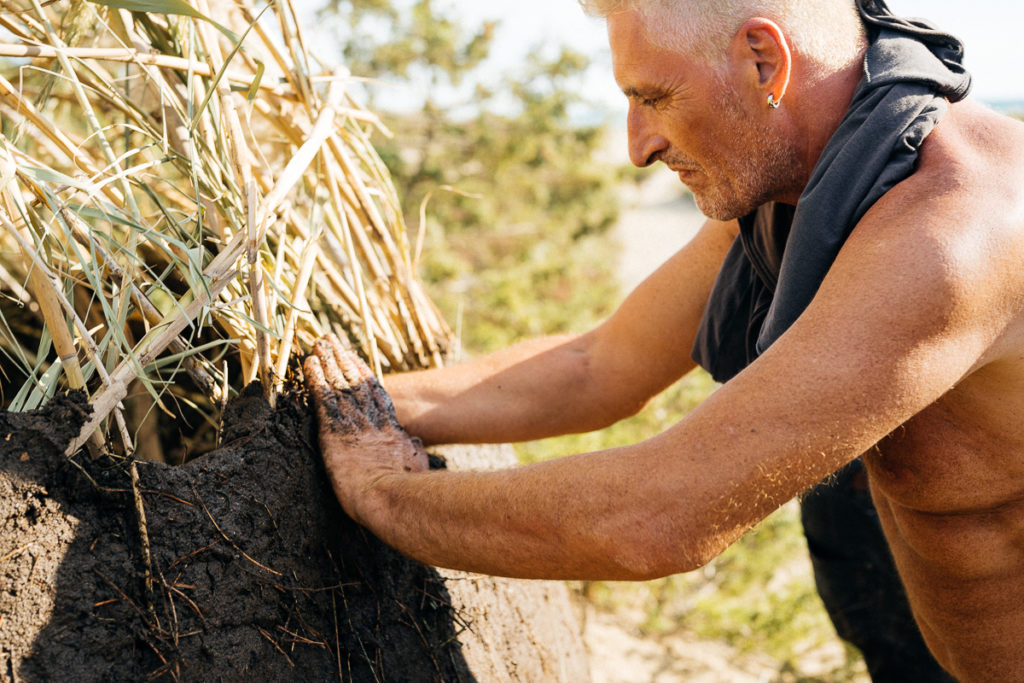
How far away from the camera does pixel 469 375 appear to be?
212cm

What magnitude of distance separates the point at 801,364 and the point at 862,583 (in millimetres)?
2163

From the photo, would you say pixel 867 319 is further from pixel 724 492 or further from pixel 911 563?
pixel 911 563

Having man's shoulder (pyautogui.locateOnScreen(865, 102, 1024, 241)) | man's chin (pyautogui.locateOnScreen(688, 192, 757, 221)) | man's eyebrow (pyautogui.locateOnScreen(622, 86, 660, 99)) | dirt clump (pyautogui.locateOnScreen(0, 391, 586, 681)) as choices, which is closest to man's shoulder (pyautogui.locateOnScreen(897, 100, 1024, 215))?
man's shoulder (pyautogui.locateOnScreen(865, 102, 1024, 241))

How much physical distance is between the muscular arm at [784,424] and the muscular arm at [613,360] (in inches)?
30.7

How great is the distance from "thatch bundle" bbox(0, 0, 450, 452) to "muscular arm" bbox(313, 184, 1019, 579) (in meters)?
0.64

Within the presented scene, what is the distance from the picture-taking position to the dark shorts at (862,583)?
9.59 ft

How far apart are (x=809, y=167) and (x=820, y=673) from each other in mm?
3377

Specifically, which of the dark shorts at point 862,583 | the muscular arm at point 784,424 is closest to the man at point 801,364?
the muscular arm at point 784,424

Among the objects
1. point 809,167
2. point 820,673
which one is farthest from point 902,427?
point 820,673

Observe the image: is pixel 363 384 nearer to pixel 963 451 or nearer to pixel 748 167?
pixel 748 167

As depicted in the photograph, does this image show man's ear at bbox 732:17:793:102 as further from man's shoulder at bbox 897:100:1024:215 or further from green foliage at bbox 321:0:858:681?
green foliage at bbox 321:0:858:681

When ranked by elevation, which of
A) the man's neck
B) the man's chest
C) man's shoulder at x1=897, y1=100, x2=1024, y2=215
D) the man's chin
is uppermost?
the man's neck

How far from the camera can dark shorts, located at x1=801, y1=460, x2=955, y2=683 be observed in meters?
2.92

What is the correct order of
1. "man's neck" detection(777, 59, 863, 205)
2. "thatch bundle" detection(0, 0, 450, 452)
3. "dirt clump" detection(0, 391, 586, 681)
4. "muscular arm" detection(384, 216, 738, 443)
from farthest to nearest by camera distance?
"muscular arm" detection(384, 216, 738, 443) → "man's neck" detection(777, 59, 863, 205) → "thatch bundle" detection(0, 0, 450, 452) → "dirt clump" detection(0, 391, 586, 681)
